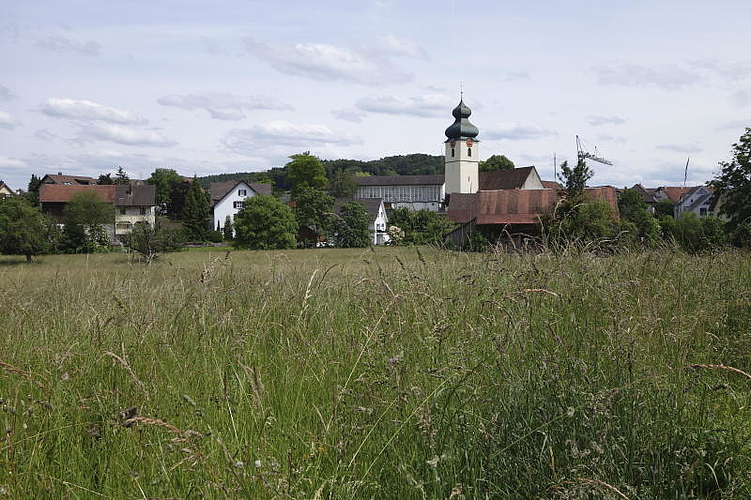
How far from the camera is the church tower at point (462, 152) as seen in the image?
136 meters

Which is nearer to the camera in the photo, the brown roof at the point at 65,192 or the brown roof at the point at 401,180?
the brown roof at the point at 65,192

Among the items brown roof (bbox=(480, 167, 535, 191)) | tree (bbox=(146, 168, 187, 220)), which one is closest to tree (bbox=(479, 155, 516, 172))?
brown roof (bbox=(480, 167, 535, 191))

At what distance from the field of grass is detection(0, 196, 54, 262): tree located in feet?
167

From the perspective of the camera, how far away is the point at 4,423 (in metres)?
3.10

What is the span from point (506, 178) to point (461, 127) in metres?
16.8

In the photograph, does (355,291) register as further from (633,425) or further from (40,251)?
(40,251)

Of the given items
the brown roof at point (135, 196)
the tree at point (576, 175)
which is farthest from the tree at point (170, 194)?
the tree at point (576, 175)

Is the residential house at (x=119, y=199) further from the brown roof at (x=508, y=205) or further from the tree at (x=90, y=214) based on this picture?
the brown roof at (x=508, y=205)

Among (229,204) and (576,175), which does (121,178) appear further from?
(576,175)

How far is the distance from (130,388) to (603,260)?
5.29 metres

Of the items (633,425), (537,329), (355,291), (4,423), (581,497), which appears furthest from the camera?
(355,291)

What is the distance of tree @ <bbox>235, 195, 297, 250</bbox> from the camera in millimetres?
73625

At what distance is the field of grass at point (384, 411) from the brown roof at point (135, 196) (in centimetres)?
9184

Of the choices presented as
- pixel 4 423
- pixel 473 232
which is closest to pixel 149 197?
pixel 473 232
